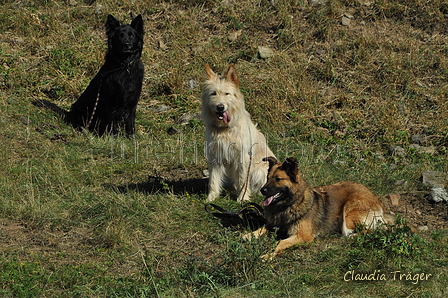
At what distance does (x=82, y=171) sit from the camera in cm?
680

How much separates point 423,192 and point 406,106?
3.07 metres

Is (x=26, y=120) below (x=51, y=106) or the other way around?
below

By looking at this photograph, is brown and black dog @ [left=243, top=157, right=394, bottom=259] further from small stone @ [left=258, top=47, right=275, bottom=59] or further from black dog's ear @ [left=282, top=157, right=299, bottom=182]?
small stone @ [left=258, top=47, right=275, bottom=59]

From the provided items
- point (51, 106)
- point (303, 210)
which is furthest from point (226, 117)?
point (51, 106)

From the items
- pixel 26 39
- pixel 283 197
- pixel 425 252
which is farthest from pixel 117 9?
pixel 425 252

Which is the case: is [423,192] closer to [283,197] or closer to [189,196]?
[283,197]

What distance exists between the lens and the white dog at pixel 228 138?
625 cm

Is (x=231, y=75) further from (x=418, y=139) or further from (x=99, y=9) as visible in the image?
(x=99, y=9)

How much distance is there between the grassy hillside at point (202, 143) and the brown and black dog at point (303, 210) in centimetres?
17

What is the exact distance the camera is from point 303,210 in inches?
207

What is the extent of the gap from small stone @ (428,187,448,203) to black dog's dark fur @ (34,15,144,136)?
15.0 feet

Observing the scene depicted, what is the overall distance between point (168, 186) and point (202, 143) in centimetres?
163

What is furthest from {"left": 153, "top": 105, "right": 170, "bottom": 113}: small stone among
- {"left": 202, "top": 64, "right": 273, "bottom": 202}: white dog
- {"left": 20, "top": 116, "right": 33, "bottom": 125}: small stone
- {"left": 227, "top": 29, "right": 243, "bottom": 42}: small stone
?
{"left": 202, "top": 64, "right": 273, "bottom": 202}: white dog

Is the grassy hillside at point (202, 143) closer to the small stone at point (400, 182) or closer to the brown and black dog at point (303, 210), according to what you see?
the small stone at point (400, 182)
